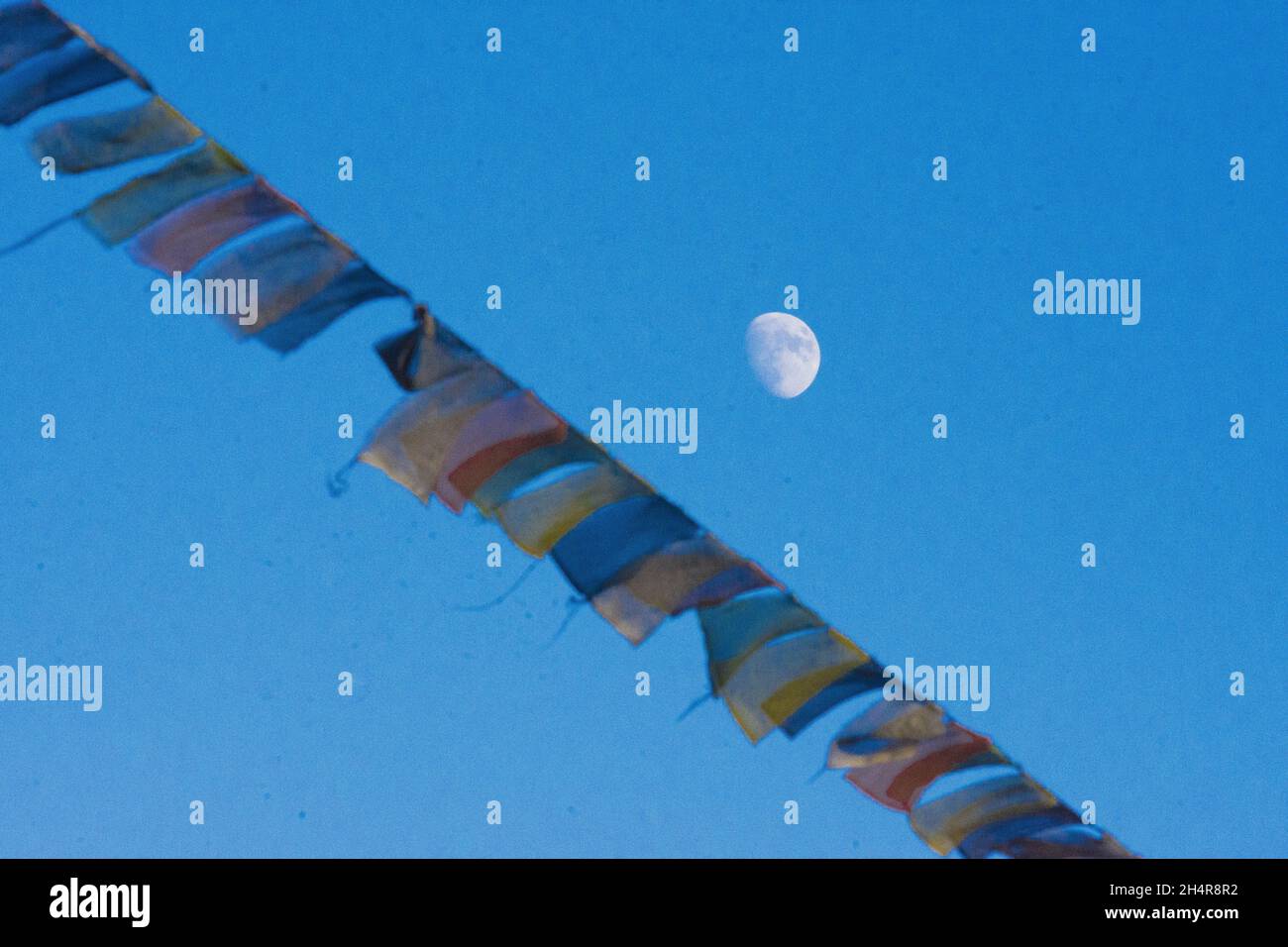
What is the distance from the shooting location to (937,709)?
7.44m

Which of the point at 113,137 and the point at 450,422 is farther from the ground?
the point at 113,137

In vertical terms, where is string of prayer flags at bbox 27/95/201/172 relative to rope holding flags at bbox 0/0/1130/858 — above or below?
above

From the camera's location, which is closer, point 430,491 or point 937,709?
point 430,491

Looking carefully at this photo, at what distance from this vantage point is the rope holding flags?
21.0 feet

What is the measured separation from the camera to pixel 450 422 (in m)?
6.63

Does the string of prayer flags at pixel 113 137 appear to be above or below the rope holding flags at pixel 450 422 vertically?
above

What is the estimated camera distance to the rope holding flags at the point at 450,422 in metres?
6.41
